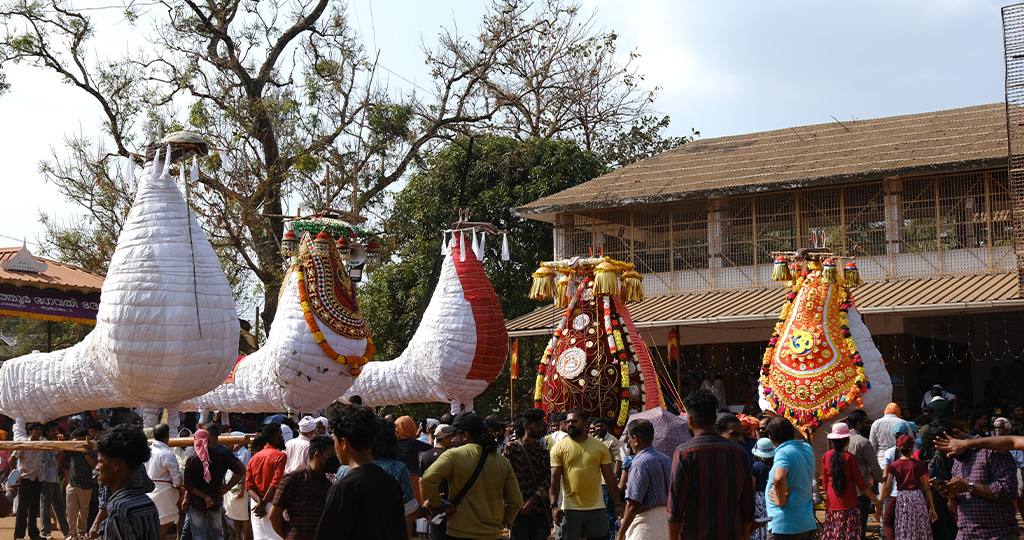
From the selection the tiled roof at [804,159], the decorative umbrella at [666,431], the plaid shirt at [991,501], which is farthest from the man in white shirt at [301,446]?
the tiled roof at [804,159]

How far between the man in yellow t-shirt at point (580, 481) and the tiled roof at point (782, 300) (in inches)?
317

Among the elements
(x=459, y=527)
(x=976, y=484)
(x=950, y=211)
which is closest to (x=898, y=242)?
(x=950, y=211)

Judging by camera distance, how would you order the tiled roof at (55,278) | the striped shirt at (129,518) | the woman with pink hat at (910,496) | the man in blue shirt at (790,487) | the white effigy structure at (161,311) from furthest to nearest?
the tiled roof at (55,278)
the white effigy structure at (161,311)
the woman with pink hat at (910,496)
the man in blue shirt at (790,487)
the striped shirt at (129,518)

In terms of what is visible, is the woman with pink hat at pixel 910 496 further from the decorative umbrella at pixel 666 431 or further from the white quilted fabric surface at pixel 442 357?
the white quilted fabric surface at pixel 442 357

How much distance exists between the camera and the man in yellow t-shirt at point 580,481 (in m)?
6.91

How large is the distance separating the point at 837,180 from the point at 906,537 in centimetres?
940

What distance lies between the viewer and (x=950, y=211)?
53.6ft

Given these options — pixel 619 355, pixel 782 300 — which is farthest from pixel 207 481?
pixel 782 300

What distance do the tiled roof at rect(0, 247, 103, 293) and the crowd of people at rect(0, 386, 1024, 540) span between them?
9.84 meters

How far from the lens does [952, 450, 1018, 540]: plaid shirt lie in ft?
19.9

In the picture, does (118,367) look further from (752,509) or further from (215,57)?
(215,57)

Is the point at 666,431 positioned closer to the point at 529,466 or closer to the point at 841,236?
the point at 529,466

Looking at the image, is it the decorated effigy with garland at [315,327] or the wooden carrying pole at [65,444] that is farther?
the decorated effigy with garland at [315,327]

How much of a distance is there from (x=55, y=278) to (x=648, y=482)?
607 inches
